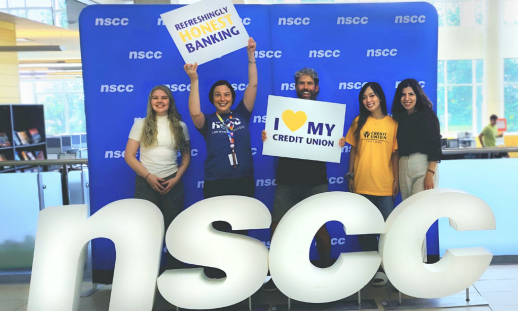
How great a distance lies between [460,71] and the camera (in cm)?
1302

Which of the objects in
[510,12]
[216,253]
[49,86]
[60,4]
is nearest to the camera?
[216,253]

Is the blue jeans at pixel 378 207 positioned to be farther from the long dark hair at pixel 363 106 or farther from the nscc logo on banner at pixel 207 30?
the nscc logo on banner at pixel 207 30

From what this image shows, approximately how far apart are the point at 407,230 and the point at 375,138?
0.70 meters

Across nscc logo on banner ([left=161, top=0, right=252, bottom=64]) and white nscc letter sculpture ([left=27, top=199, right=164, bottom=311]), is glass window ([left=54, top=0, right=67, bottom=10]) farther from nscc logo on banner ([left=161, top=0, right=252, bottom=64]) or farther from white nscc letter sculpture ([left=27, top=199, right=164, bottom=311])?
white nscc letter sculpture ([left=27, top=199, right=164, bottom=311])

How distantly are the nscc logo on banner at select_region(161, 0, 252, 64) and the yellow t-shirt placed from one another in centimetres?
A: 108

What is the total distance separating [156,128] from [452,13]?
11.9 meters

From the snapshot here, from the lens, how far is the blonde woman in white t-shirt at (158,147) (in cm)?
287

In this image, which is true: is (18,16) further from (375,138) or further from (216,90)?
(375,138)

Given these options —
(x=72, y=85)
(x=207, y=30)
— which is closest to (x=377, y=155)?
(x=207, y=30)

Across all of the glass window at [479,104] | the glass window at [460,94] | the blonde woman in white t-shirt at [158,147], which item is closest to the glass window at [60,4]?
the blonde woman in white t-shirt at [158,147]

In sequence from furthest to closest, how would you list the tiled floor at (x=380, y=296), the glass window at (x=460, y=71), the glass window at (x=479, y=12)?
the glass window at (x=460, y=71) → the glass window at (x=479, y=12) → the tiled floor at (x=380, y=296)

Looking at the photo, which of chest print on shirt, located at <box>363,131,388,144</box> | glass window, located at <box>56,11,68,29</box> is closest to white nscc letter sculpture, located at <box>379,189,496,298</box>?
chest print on shirt, located at <box>363,131,388,144</box>

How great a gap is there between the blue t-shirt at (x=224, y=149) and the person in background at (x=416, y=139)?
3.55ft

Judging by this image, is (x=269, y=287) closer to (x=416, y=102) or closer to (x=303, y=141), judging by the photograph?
(x=303, y=141)
